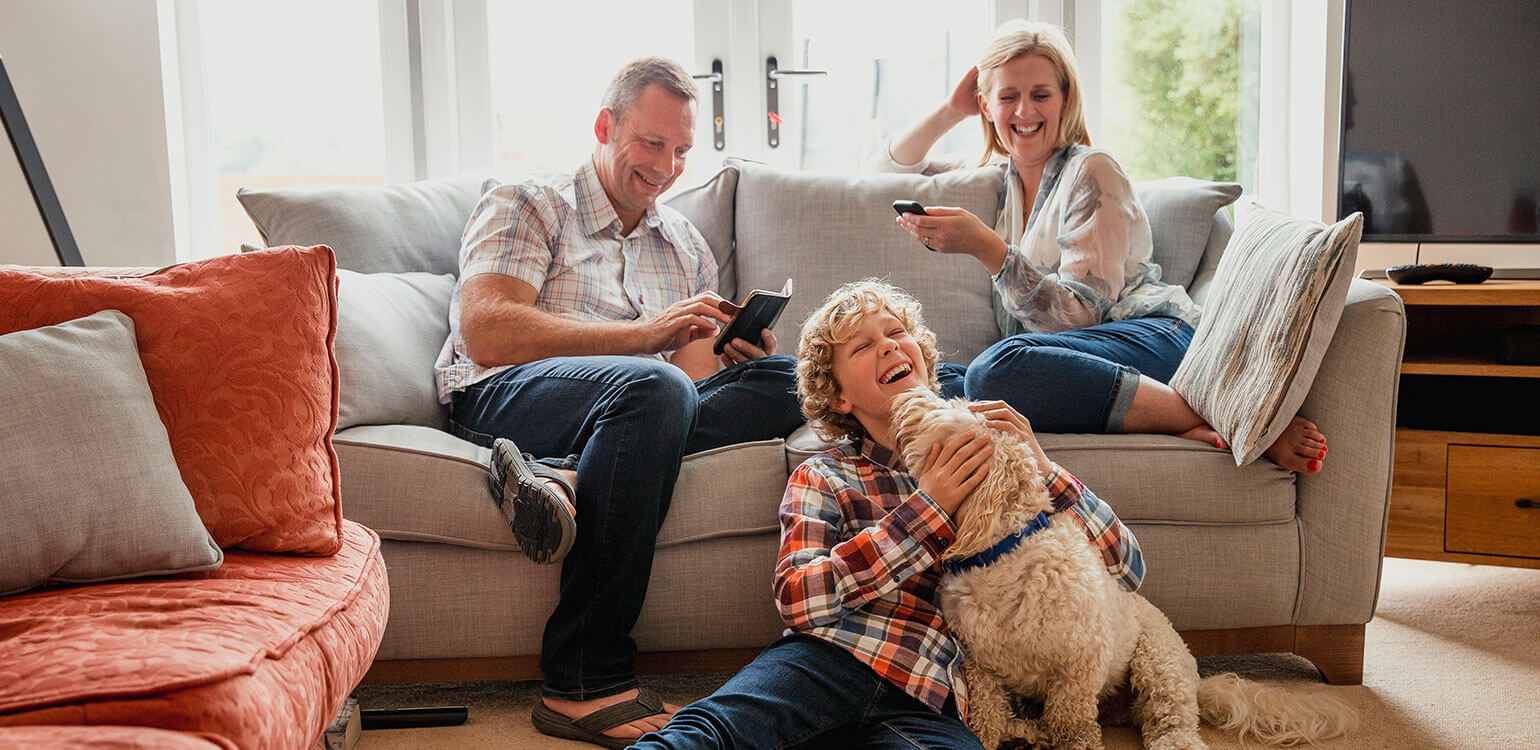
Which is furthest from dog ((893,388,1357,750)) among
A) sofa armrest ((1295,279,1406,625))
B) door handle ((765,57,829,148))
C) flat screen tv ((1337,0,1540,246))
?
door handle ((765,57,829,148))

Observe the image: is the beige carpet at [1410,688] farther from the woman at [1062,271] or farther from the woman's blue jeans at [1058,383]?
the woman's blue jeans at [1058,383]

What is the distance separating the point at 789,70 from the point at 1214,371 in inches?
73.1

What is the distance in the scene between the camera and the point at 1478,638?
2.03m

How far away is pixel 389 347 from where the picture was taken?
1.96m

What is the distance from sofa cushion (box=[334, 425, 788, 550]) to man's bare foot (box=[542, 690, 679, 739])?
0.80ft

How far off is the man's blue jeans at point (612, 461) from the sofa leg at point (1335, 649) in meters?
0.96

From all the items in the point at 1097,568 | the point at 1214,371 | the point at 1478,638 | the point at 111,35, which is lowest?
the point at 1478,638

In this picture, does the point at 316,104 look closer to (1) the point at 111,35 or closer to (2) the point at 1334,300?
(1) the point at 111,35

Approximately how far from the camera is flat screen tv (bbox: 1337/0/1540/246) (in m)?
2.55

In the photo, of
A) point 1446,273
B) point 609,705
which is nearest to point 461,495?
Result: point 609,705

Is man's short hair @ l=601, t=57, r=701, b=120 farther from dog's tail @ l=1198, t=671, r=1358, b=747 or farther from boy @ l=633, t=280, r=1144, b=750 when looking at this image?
dog's tail @ l=1198, t=671, r=1358, b=747

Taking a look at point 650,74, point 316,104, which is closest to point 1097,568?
point 650,74

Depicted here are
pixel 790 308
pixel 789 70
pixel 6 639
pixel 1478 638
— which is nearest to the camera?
pixel 6 639

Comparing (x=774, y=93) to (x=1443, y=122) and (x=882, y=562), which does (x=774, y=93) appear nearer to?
(x=1443, y=122)
